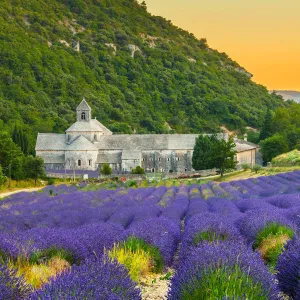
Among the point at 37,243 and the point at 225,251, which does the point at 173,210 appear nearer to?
the point at 37,243

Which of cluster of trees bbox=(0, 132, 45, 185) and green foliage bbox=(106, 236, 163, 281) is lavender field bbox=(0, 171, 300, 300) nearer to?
green foliage bbox=(106, 236, 163, 281)

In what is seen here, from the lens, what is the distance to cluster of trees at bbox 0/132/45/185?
47.6m

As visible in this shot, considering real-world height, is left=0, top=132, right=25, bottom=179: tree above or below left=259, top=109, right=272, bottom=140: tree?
below

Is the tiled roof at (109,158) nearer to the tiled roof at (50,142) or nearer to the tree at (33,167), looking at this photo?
the tiled roof at (50,142)

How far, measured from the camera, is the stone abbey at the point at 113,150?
64.6 metres

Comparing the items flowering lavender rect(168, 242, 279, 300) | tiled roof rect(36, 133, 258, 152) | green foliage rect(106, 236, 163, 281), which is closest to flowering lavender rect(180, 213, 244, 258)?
green foliage rect(106, 236, 163, 281)

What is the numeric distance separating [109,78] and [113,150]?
6693 cm

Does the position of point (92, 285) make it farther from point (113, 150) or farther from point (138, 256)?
point (113, 150)

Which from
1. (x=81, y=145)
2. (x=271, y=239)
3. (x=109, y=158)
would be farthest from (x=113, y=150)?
(x=271, y=239)

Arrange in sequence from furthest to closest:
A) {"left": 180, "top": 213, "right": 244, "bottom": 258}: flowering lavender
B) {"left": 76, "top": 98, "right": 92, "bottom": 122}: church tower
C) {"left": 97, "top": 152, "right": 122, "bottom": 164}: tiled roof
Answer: {"left": 76, "top": 98, "right": 92, "bottom": 122}: church tower < {"left": 97, "top": 152, "right": 122, "bottom": 164}: tiled roof < {"left": 180, "top": 213, "right": 244, "bottom": 258}: flowering lavender

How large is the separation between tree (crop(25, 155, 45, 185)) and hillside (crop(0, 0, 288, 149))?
1143 inches

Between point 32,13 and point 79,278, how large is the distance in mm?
156985

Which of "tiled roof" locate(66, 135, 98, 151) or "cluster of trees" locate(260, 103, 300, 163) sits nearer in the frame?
"tiled roof" locate(66, 135, 98, 151)

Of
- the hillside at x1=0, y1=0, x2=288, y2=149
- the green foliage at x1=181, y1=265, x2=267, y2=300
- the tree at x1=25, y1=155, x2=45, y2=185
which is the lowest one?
the tree at x1=25, y1=155, x2=45, y2=185
